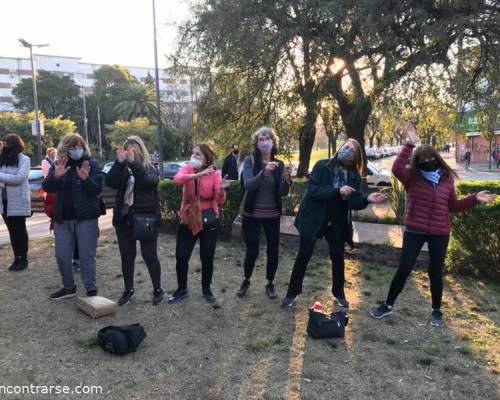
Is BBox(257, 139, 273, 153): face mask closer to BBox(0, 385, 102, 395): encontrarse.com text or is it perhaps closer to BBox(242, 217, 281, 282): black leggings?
BBox(242, 217, 281, 282): black leggings

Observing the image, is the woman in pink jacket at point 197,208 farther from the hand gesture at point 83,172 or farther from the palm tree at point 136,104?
the palm tree at point 136,104

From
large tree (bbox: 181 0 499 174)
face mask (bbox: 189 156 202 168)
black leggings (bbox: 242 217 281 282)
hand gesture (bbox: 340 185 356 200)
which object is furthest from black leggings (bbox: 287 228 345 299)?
large tree (bbox: 181 0 499 174)

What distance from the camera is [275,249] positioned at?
181 inches

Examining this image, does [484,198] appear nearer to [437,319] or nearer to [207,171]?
[437,319]

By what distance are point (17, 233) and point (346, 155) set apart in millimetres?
3934

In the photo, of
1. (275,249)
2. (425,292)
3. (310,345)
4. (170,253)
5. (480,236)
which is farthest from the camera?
(170,253)

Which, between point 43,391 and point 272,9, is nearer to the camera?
point 43,391

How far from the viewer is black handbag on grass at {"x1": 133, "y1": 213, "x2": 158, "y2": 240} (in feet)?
13.7

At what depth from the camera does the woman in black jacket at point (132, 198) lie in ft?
13.5

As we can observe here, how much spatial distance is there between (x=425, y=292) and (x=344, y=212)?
1496mm

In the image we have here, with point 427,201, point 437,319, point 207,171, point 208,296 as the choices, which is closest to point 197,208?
point 207,171

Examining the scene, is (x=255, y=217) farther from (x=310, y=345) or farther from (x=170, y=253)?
(x=170, y=253)

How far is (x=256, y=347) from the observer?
11.6 ft

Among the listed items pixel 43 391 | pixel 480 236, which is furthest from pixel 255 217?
pixel 480 236
